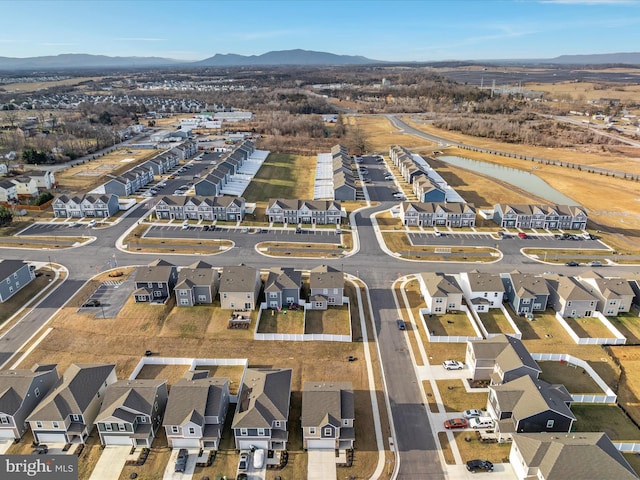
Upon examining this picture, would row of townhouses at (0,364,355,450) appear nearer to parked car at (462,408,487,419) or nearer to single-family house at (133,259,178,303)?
parked car at (462,408,487,419)

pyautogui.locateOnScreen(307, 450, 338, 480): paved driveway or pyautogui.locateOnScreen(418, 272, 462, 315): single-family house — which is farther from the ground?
pyautogui.locateOnScreen(418, 272, 462, 315): single-family house

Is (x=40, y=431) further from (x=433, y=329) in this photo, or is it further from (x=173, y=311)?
(x=433, y=329)

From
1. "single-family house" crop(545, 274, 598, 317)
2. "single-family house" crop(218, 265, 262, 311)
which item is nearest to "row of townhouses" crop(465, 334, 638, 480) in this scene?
"single-family house" crop(545, 274, 598, 317)

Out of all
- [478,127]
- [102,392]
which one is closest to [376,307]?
[102,392]

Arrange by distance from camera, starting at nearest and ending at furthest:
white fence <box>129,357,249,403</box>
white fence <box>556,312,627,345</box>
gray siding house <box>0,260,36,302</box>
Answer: white fence <box>129,357,249,403</box> → white fence <box>556,312,627,345</box> → gray siding house <box>0,260,36,302</box>

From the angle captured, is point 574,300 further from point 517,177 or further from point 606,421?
point 517,177

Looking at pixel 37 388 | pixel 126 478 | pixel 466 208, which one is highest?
pixel 466 208
